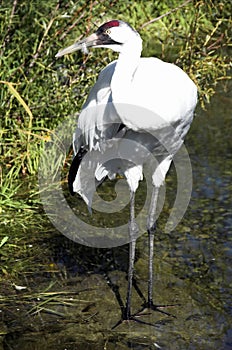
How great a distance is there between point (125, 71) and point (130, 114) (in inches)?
8.1

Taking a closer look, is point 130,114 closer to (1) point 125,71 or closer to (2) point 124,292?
(1) point 125,71

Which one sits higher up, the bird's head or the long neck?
the bird's head

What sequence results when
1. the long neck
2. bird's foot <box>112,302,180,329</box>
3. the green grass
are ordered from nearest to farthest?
the long neck < bird's foot <box>112,302,180,329</box> < the green grass

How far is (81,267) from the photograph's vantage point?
436cm

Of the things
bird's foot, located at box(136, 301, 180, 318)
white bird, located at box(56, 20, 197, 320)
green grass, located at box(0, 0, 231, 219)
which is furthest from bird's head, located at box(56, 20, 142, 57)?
green grass, located at box(0, 0, 231, 219)

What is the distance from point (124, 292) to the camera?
4.10m

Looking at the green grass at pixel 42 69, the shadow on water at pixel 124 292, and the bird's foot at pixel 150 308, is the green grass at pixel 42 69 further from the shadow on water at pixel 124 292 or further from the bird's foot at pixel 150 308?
the bird's foot at pixel 150 308

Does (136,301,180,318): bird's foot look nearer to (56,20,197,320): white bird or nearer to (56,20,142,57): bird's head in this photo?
(56,20,197,320): white bird

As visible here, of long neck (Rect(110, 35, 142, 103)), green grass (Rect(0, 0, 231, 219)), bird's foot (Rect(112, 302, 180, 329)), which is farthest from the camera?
green grass (Rect(0, 0, 231, 219))

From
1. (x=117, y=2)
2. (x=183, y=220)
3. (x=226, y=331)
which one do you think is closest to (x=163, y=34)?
(x=117, y=2)

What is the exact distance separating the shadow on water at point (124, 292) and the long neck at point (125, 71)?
3.71 feet

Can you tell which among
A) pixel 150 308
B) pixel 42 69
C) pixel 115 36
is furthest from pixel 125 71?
pixel 42 69

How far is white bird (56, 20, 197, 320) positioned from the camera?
3.58 meters

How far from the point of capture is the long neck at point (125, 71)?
3547 mm
